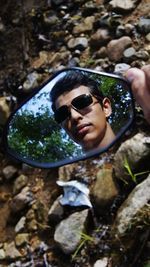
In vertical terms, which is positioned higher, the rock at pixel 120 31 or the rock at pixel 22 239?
the rock at pixel 120 31

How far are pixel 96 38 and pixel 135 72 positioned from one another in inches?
102

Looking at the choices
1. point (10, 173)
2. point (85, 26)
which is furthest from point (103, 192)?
point (85, 26)

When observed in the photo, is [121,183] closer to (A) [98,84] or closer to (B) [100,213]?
(B) [100,213]

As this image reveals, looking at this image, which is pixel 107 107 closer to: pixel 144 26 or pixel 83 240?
pixel 83 240

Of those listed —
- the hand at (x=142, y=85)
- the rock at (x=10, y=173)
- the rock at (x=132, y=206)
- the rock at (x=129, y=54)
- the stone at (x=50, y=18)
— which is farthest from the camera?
the stone at (x=50, y=18)

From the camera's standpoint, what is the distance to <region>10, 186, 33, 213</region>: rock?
315 cm

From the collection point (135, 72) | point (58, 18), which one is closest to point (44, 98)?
point (135, 72)

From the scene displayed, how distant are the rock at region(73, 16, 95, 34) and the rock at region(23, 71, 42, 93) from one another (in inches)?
17.2

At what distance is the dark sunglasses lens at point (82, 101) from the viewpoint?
1.21m

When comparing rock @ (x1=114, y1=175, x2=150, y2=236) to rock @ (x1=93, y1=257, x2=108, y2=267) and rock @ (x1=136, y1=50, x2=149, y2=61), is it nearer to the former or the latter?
rock @ (x1=93, y1=257, x2=108, y2=267)

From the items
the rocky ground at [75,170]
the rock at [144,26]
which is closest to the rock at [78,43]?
the rocky ground at [75,170]

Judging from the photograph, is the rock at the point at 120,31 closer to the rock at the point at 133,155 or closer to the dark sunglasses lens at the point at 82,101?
the rock at the point at 133,155

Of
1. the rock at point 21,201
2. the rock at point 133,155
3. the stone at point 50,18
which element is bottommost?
the rock at point 21,201

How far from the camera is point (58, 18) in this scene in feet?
12.8
